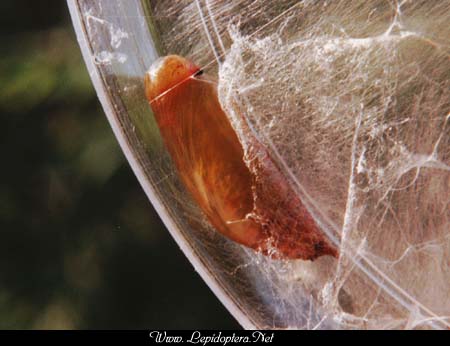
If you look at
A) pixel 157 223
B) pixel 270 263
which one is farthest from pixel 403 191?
pixel 157 223

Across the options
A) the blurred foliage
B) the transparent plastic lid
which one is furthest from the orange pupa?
the blurred foliage

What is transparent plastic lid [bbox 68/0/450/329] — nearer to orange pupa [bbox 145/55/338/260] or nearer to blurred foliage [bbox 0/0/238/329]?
orange pupa [bbox 145/55/338/260]

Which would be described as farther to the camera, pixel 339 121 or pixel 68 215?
pixel 68 215

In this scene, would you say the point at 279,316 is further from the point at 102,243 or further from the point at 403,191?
the point at 102,243

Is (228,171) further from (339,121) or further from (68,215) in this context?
(68,215)

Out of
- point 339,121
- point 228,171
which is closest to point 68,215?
point 228,171
